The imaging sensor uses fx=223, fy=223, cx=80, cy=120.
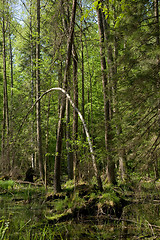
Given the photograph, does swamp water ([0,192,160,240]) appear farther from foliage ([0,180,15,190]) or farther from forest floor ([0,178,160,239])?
foliage ([0,180,15,190])

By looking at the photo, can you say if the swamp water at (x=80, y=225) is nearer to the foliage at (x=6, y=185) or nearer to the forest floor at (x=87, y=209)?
the forest floor at (x=87, y=209)

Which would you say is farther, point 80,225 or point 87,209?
point 87,209

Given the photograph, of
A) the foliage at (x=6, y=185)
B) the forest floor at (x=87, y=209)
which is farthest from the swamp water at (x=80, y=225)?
the foliage at (x=6, y=185)

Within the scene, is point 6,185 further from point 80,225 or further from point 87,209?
point 80,225

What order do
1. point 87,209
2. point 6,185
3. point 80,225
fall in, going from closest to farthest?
point 80,225 → point 87,209 → point 6,185

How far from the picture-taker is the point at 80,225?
493cm

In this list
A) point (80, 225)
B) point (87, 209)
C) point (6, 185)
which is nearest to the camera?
point (80, 225)

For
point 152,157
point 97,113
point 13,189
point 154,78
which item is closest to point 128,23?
point 154,78

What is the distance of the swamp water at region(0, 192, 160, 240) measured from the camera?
399 centimetres

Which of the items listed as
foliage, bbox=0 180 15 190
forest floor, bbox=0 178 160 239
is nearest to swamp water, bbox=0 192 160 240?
forest floor, bbox=0 178 160 239

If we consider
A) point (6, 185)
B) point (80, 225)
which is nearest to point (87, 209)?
point (80, 225)

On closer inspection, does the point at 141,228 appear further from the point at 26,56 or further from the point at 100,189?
the point at 26,56

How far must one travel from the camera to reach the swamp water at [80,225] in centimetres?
399

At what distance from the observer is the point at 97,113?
19750 mm
